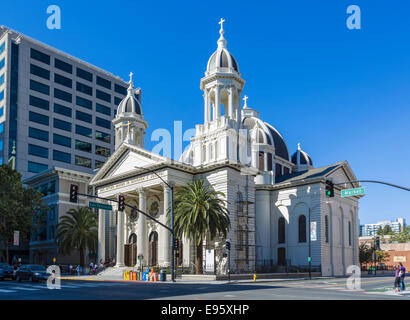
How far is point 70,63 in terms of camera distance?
95.6m

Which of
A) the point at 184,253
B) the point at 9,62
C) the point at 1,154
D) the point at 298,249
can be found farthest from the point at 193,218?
the point at 9,62

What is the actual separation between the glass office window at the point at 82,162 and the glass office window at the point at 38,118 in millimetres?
9784

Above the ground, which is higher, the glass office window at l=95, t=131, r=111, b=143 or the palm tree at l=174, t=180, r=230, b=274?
the glass office window at l=95, t=131, r=111, b=143

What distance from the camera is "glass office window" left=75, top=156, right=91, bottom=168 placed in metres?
93.8

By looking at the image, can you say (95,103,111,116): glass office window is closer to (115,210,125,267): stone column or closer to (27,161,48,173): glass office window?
(27,161,48,173): glass office window

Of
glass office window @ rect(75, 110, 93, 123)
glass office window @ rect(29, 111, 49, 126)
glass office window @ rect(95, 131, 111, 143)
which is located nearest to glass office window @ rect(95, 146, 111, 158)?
glass office window @ rect(95, 131, 111, 143)

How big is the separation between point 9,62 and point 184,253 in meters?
56.7

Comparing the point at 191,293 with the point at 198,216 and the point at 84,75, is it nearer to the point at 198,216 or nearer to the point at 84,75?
the point at 198,216

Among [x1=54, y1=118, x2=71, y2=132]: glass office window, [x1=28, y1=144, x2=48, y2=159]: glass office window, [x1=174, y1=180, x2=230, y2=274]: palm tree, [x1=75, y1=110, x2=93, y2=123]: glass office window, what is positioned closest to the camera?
[x1=174, y1=180, x2=230, y2=274]: palm tree

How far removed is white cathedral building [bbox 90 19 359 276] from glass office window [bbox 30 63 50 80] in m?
35.6

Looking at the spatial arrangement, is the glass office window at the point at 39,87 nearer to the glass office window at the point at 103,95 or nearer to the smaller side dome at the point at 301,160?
the glass office window at the point at 103,95

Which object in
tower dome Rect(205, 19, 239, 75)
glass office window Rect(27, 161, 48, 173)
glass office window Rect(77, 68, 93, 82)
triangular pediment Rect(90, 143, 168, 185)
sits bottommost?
triangular pediment Rect(90, 143, 168, 185)

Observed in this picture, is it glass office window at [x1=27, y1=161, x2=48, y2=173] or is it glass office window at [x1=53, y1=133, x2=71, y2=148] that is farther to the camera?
glass office window at [x1=53, y1=133, x2=71, y2=148]

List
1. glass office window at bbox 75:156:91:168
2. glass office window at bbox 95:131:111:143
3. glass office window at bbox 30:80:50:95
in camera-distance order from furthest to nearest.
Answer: glass office window at bbox 95:131:111:143 → glass office window at bbox 75:156:91:168 → glass office window at bbox 30:80:50:95
